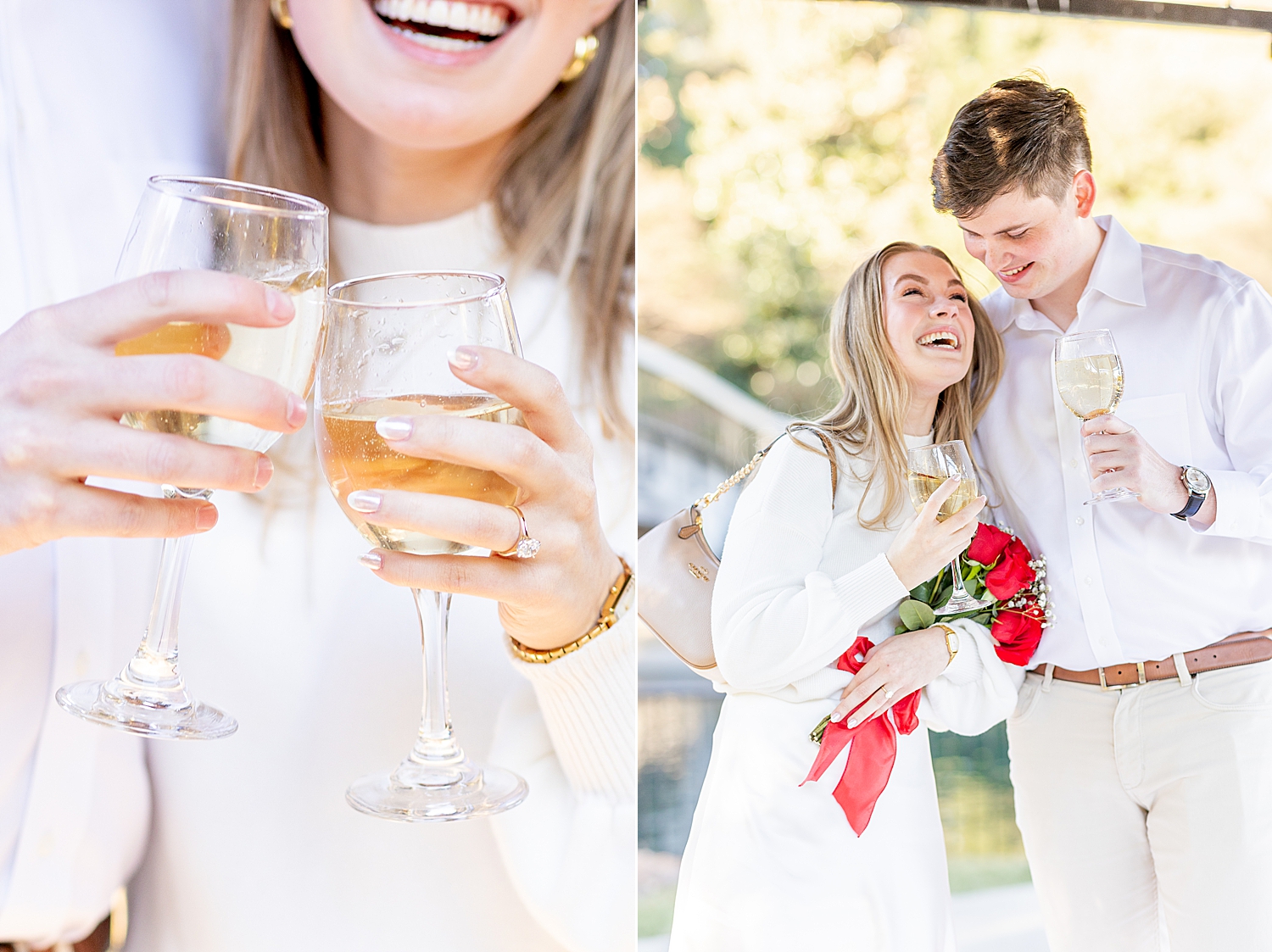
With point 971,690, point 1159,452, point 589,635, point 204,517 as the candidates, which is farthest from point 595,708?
point 1159,452

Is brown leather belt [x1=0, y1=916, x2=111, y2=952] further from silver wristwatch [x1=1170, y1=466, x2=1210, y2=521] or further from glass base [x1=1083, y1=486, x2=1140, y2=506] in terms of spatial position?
silver wristwatch [x1=1170, y1=466, x2=1210, y2=521]

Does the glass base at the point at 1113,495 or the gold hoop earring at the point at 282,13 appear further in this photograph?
the glass base at the point at 1113,495

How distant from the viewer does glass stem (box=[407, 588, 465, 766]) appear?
963mm

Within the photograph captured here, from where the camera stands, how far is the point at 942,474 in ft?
5.32

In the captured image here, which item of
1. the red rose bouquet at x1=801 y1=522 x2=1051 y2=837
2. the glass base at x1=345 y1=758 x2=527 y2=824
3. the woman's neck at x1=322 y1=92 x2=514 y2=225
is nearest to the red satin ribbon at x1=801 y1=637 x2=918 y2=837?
the red rose bouquet at x1=801 y1=522 x2=1051 y2=837

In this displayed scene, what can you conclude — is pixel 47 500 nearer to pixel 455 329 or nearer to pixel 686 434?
pixel 455 329

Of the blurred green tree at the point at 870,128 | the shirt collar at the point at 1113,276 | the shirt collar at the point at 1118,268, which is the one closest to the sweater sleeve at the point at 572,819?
the blurred green tree at the point at 870,128

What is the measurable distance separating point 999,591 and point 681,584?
20.6 inches

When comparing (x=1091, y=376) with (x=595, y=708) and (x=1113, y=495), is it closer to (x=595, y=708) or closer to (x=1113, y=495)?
(x=1113, y=495)

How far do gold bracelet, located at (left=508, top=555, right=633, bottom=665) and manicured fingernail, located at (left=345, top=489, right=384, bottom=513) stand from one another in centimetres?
38

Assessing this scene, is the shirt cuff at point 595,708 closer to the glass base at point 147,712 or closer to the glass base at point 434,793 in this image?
the glass base at point 434,793

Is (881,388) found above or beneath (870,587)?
above

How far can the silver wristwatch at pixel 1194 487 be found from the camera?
5.48 ft

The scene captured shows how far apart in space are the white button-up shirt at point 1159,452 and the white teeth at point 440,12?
97 cm
